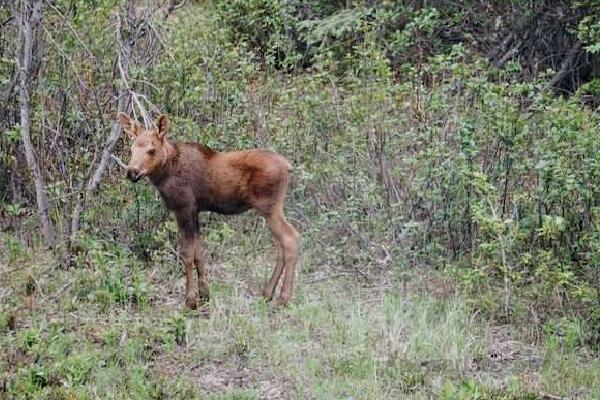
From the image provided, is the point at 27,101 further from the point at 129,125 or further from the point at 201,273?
the point at 201,273

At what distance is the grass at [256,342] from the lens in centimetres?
755

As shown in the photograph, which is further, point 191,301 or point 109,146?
point 109,146

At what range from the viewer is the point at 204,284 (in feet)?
30.4

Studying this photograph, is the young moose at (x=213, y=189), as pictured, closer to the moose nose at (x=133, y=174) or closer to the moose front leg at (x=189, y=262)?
the moose front leg at (x=189, y=262)

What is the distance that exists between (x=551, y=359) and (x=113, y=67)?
19.0 feet

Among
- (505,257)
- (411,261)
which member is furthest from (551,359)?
(411,261)

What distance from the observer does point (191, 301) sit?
9062 millimetres

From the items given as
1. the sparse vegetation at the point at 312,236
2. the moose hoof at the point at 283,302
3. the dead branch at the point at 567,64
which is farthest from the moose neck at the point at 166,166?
the dead branch at the point at 567,64

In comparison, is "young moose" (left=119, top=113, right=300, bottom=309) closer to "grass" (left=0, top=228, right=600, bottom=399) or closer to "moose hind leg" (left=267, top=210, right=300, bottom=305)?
"moose hind leg" (left=267, top=210, right=300, bottom=305)

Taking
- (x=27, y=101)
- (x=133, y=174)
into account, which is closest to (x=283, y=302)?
(x=133, y=174)

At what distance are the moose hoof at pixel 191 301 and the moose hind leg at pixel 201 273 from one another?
13cm

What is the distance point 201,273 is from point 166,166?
979 mm

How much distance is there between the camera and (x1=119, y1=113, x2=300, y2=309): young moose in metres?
9.10

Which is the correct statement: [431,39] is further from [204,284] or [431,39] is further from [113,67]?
[204,284]
